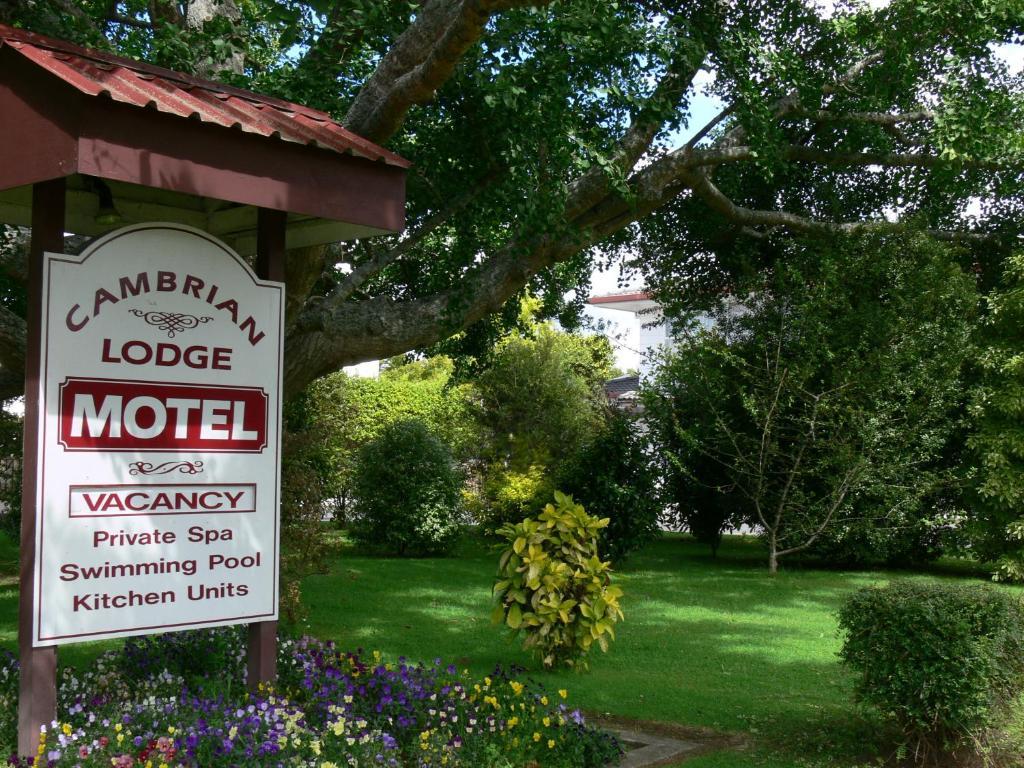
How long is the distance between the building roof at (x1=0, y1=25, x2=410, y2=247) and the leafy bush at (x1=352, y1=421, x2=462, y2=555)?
13.4 m

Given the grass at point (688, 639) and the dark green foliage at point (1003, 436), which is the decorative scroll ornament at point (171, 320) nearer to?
the grass at point (688, 639)

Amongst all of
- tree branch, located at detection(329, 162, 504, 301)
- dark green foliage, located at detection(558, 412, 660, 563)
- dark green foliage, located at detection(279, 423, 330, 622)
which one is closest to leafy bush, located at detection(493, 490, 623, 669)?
dark green foliage, located at detection(279, 423, 330, 622)

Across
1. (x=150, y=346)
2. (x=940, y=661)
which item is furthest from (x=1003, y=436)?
(x=150, y=346)

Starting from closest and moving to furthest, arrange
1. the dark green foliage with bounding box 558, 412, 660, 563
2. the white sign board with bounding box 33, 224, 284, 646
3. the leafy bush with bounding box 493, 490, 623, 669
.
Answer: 1. the white sign board with bounding box 33, 224, 284, 646
2. the leafy bush with bounding box 493, 490, 623, 669
3. the dark green foliage with bounding box 558, 412, 660, 563

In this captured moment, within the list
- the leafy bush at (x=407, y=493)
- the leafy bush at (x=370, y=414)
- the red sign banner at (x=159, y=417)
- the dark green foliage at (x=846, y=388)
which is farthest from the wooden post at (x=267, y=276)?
the leafy bush at (x=407, y=493)

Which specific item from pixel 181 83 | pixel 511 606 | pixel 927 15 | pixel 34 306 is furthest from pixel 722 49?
pixel 34 306

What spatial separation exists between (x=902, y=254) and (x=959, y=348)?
1747mm

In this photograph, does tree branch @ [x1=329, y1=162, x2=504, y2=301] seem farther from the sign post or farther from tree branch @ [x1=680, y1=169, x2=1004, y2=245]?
the sign post

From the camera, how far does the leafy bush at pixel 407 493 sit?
18938 mm

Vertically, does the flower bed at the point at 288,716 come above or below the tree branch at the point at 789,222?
below

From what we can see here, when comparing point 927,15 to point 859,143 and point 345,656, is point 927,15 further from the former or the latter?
point 345,656

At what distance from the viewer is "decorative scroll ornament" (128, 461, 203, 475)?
4969 millimetres

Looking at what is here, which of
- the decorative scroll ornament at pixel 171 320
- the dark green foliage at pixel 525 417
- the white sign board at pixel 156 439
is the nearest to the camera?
the white sign board at pixel 156 439

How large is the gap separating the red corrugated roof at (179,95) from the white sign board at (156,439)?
66 centimetres
